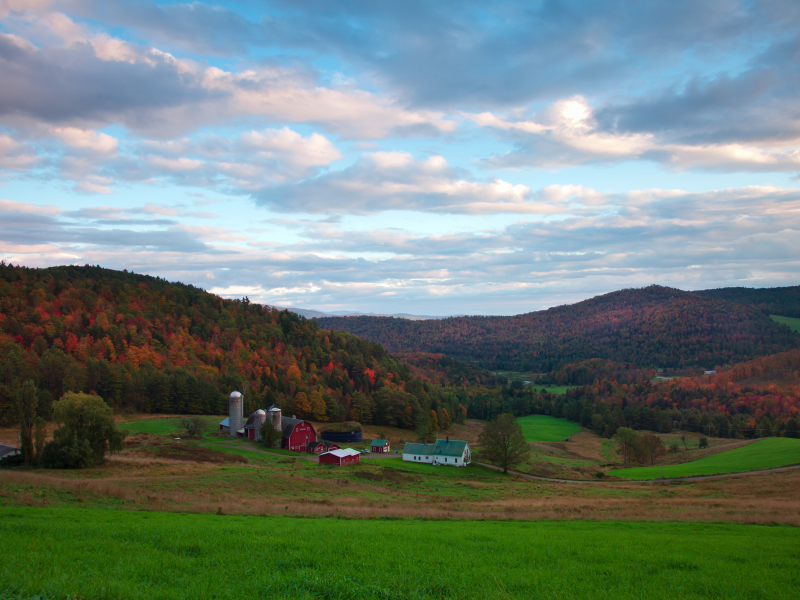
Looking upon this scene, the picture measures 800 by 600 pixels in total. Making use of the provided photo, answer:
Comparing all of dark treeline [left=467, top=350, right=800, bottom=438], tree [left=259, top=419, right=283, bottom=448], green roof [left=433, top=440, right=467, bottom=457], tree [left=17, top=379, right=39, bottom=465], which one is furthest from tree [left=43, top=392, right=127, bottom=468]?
dark treeline [left=467, top=350, right=800, bottom=438]

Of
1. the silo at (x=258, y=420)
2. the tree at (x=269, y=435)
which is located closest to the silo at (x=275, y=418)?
the tree at (x=269, y=435)

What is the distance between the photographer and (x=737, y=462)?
53.2m

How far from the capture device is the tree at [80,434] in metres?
35.4

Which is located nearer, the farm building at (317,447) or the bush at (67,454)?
the bush at (67,454)

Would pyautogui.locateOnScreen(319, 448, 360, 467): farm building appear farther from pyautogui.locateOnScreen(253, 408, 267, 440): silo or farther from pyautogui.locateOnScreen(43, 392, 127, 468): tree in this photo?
pyautogui.locateOnScreen(43, 392, 127, 468): tree

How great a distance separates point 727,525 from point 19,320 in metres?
117

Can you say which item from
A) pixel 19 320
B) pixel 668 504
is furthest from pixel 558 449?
pixel 19 320

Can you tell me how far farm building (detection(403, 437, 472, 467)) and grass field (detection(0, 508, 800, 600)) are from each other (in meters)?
43.6

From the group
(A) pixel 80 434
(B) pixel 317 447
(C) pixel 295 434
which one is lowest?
(B) pixel 317 447

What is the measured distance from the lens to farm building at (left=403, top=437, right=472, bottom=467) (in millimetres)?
57094

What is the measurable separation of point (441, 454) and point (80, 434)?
38173 millimetres

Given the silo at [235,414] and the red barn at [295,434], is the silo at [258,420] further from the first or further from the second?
the silo at [235,414]

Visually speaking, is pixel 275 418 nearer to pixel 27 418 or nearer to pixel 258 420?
pixel 258 420

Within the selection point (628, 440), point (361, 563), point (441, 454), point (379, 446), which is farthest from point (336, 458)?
point (628, 440)
